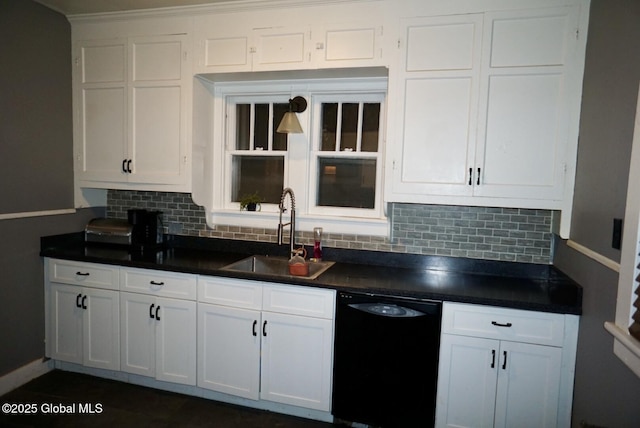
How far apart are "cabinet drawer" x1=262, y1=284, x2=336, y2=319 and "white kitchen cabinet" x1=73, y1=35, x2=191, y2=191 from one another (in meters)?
1.07

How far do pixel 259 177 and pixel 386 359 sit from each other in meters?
1.65

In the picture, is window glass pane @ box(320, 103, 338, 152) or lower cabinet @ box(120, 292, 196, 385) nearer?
lower cabinet @ box(120, 292, 196, 385)

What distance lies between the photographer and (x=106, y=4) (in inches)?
106

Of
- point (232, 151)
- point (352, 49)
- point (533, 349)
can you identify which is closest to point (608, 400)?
point (533, 349)

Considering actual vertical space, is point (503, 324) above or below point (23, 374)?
above

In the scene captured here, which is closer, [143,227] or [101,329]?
[101,329]

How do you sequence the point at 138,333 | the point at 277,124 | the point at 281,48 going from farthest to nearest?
the point at 277,124, the point at 138,333, the point at 281,48

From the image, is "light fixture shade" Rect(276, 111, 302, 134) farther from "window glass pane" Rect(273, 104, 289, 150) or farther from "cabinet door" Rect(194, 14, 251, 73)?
"cabinet door" Rect(194, 14, 251, 73)

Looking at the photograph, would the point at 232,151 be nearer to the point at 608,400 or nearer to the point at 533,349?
the point at 533,349

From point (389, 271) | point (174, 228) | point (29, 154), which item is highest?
point (29, 154)

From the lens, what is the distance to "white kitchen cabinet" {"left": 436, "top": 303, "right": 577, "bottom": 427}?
2.01 m

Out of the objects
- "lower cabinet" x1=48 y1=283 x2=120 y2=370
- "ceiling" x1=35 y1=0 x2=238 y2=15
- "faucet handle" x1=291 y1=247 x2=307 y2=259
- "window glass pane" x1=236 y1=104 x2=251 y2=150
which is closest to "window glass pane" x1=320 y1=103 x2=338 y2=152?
"window glass pane" x1=236 y1=104 x2=251 y2=150

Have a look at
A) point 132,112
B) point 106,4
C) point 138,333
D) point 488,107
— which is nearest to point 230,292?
point 138,333

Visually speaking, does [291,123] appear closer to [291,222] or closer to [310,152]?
[310,152]
